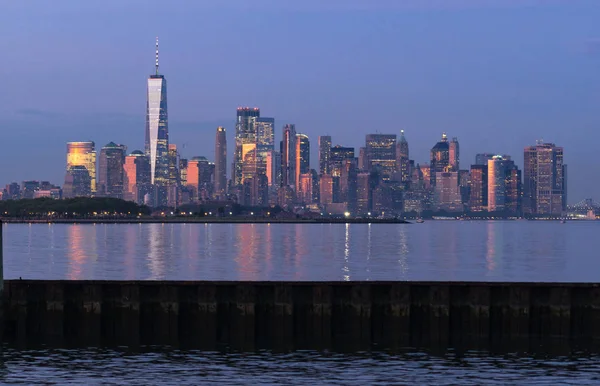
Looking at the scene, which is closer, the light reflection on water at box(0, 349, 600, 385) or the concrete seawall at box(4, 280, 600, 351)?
the light reflection on water at box(0, 349, 600, 385)

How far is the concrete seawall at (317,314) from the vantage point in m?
41.7

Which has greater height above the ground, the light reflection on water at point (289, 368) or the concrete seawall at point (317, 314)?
the concrete seawall at point (317, 314)

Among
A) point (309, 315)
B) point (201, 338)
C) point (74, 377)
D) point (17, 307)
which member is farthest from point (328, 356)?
point (17, 307)

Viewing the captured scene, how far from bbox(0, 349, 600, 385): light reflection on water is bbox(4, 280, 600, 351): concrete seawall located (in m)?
1.91

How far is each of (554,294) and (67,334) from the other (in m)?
20.0

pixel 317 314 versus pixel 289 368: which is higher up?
pixel 317 314

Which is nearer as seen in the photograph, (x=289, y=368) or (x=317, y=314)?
(x=289, y=368)

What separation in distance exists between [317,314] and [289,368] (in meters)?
5.21

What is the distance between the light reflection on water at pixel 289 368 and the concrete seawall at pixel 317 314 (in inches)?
75.0

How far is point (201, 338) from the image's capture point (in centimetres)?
4181

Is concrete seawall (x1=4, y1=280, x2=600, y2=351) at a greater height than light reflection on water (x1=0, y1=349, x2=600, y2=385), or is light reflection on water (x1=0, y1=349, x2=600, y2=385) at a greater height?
concrete seawall (x1=4, y1=280, x2=600, y2=351)

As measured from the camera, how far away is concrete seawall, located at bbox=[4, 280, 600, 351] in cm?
4166

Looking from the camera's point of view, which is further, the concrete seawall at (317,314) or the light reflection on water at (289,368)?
the concrete seawall at (317,314)

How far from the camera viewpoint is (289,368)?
3697 centimetres
